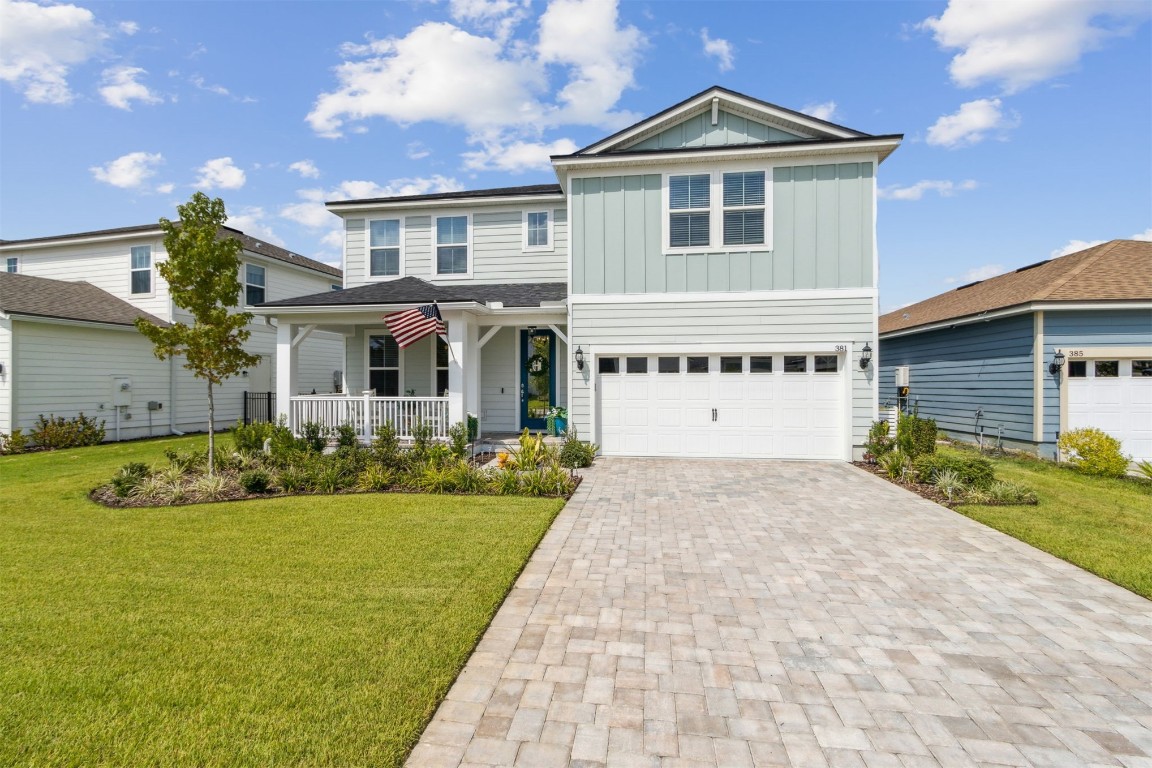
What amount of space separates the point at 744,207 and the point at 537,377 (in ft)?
20.6

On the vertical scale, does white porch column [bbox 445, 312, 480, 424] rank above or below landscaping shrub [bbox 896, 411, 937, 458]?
above

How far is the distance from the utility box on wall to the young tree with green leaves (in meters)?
7.66

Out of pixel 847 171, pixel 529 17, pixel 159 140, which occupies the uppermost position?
pixel 529 17

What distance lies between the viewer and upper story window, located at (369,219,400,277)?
14.2 m

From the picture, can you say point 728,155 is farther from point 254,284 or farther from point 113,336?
point 113,336

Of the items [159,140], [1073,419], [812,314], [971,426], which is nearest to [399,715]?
[812,314]

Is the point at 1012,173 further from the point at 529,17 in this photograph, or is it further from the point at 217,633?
the point at 217,633

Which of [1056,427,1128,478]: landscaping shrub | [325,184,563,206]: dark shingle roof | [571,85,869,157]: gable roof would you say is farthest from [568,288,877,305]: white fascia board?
[1056,427,1128,478]: landscaping shrub

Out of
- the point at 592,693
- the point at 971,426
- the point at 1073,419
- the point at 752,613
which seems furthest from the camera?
the point at 971,426

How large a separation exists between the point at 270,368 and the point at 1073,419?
76.4ft

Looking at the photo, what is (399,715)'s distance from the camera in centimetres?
275

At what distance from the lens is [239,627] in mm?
3705

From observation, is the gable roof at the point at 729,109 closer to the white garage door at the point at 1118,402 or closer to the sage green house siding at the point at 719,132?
the sage green house siding at the point at 719,132

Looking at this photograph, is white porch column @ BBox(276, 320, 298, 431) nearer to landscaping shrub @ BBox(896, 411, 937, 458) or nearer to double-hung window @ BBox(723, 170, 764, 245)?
double-hung window @ BBox(723, 170, 764, 245)
